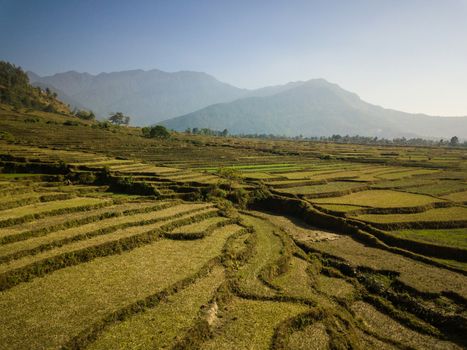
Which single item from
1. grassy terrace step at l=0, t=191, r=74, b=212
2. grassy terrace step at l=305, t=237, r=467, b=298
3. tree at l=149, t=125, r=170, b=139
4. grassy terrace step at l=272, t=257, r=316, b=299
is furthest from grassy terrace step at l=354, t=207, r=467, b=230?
tree at l=149, t=125, r=170, b=139

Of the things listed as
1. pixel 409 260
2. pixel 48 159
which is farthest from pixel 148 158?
pixel 409 260

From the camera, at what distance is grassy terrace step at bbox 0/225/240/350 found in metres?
15.0

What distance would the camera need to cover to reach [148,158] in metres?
71.6

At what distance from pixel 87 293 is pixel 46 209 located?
14776 mm

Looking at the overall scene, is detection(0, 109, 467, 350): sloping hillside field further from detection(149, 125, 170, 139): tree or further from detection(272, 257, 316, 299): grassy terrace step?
detection(149, 125, 170, 139): tree

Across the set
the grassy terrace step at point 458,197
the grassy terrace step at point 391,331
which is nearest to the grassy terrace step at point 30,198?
the grassy terrace step at point 391,331

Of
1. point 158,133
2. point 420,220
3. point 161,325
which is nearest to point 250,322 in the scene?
point 161,325

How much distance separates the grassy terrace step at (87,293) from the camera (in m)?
15.0

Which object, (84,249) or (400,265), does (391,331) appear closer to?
(400,265)

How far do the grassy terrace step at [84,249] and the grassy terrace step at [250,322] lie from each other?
10.4 metres

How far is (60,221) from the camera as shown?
27.2 m

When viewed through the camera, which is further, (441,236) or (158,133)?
(158,133)

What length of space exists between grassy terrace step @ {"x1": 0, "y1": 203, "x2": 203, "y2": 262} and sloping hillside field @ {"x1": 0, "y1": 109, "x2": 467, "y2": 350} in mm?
135

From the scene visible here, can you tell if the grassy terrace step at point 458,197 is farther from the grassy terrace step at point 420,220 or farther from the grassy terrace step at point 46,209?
the grassy terrace step at point 46,209
